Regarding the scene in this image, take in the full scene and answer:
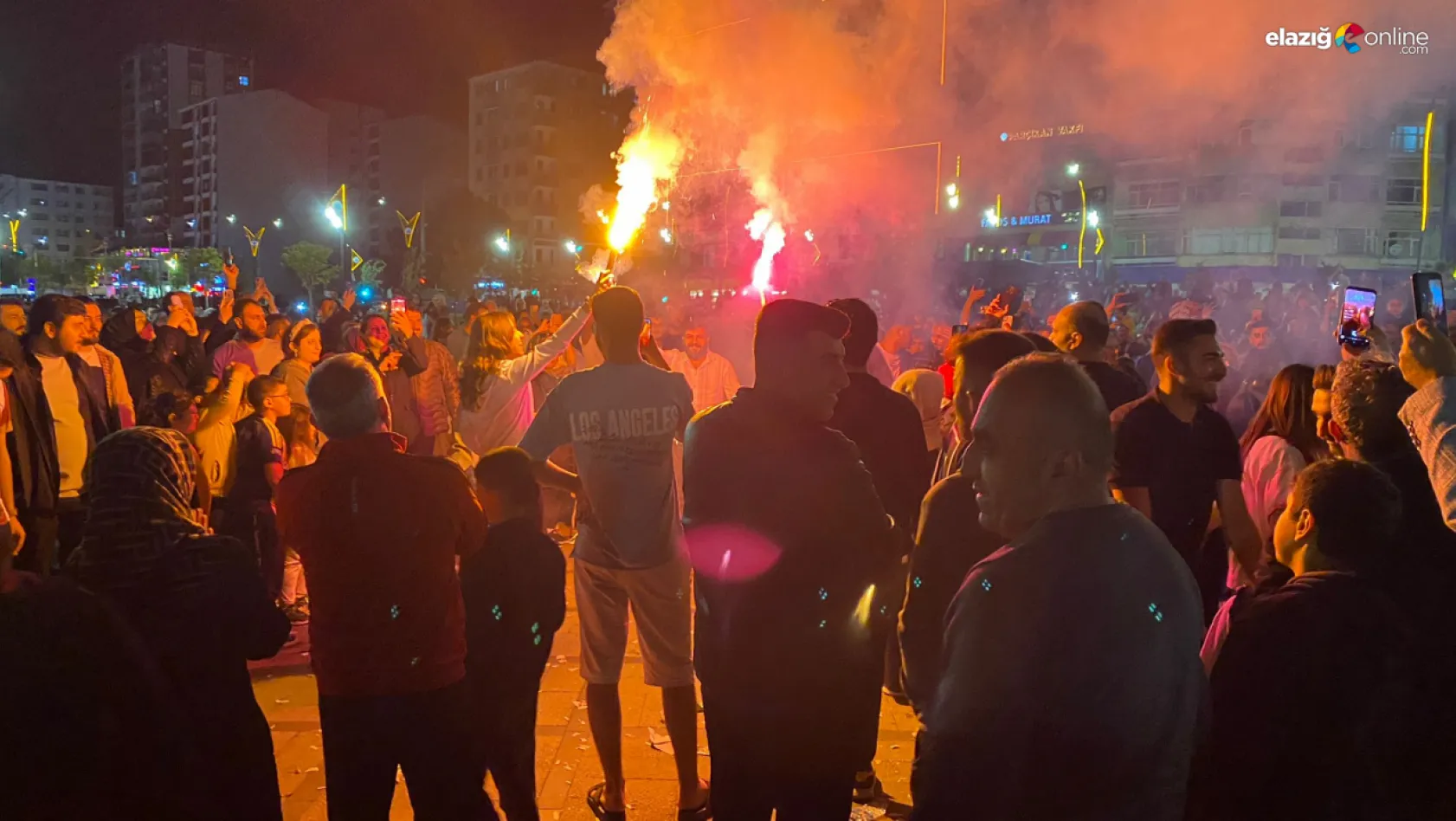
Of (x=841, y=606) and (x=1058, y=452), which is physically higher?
(x=1058, y=452)

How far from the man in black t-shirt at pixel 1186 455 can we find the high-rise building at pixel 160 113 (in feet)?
366

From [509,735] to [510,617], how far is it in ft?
1.34

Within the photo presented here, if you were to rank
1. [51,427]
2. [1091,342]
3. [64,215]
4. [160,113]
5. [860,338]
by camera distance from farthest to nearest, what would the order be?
1. [64,215]
2. [160,113]
3. [51,427]
4. [1091,342]
5. [860,338]

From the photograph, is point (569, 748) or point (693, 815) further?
point (569, 748)

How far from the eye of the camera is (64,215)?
118 metres

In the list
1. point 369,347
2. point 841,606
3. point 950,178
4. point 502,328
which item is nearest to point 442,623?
point 841,606

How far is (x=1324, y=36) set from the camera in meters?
12.4

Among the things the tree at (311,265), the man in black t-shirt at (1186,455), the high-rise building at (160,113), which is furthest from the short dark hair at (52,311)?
the high-rise building at (160,113)

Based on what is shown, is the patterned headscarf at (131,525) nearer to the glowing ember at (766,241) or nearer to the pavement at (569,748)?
the pavement at (569,748)

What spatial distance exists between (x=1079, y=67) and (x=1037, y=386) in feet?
52.9

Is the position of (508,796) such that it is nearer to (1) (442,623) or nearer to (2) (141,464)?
(1) (442,623)

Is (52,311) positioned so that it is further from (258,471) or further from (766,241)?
(766,241)

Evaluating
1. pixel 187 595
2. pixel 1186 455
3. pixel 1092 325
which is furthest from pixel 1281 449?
pixel 187 595

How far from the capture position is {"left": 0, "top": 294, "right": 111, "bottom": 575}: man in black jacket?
5180 millimetres
